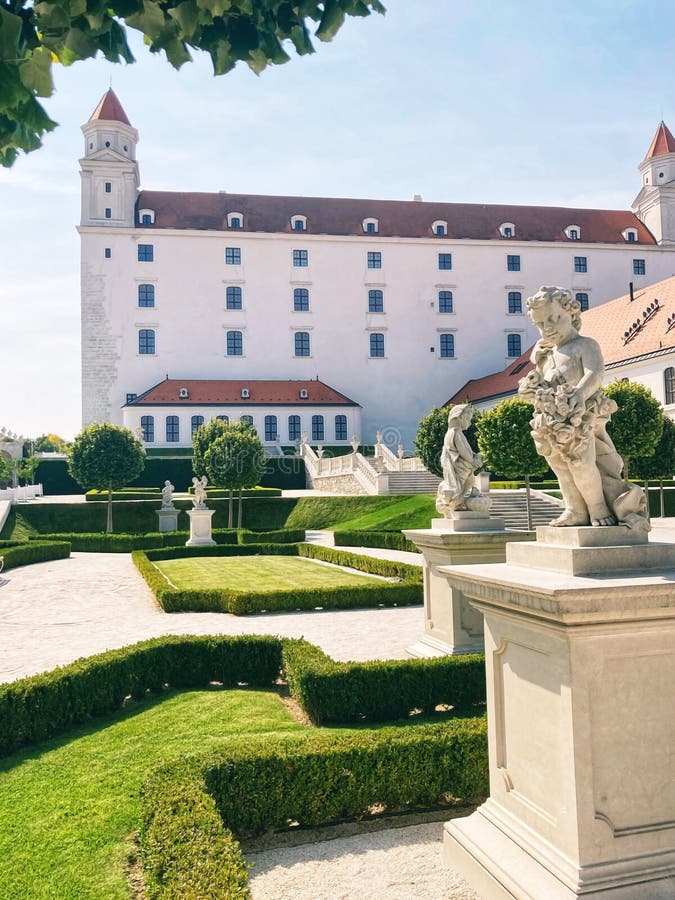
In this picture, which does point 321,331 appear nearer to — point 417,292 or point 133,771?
point 417,292

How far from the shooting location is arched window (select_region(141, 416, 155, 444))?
154 feet

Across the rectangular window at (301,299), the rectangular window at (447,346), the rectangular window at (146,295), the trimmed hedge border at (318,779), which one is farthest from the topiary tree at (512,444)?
the rectangular window at (146,295)

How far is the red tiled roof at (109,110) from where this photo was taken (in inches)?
2010

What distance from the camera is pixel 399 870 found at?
4.07 meters

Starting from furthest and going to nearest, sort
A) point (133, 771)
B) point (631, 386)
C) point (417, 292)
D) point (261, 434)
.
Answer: point (417, 292), point (261, 434), point (631, 386), point (133, 771)

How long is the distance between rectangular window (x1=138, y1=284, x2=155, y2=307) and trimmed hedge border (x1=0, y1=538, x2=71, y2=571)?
32.9 metres

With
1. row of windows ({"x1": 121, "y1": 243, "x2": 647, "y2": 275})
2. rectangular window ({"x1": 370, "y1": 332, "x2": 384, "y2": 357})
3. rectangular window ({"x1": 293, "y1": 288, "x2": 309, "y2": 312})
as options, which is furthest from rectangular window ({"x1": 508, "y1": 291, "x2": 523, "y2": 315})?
rectangular window ({"x1": 293, "y1": 288, "x2": 309, "y2": 312})

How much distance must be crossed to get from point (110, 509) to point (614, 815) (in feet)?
97.9

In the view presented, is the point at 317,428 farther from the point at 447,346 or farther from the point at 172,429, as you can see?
the point at 447,346

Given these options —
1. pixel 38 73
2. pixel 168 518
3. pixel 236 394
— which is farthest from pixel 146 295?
pixel 38 73

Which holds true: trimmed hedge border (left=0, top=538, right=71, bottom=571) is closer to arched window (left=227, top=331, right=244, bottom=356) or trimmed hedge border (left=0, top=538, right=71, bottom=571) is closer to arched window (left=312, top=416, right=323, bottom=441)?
arched window (left=312, top=416, right=323, bottom=441)

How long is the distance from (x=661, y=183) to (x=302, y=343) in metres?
32.9

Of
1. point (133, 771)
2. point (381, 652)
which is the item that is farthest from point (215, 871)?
point (381, 652)

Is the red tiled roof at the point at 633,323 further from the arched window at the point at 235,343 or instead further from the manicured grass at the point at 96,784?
the manicured grass at the point at 96,784
